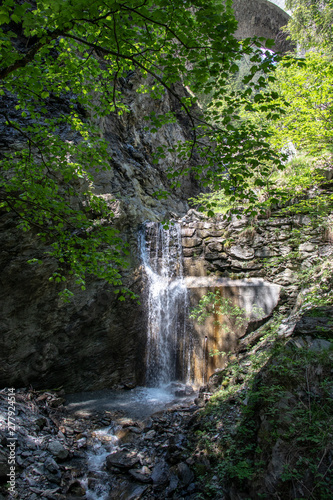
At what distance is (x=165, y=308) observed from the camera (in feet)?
29.8

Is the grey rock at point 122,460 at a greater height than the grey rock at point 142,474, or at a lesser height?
lesser

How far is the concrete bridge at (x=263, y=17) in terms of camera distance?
1700cm

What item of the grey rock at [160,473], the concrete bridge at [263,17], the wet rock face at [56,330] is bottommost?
the grey rock at [160,473]

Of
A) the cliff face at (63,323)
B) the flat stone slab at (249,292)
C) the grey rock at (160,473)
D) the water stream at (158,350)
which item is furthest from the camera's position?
the flat stone slab at (249,292)

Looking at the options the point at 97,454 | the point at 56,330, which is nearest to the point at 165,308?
the point at 56,330

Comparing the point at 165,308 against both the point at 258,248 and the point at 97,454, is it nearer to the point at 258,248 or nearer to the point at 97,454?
the point at 258,248

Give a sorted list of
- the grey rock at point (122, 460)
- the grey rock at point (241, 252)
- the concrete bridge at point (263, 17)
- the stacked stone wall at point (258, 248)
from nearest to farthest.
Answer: the grey rock at point (122, 460)
the stacked stone wall at point (258, 248)
the grey rock at point (241, 252)
the concrete bridge at point (263, 17)

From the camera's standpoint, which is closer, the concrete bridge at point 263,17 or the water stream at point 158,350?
the water stream at point 158,350

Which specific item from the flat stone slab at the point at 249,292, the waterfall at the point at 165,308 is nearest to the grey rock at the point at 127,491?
the waterfall at the point at 165,308

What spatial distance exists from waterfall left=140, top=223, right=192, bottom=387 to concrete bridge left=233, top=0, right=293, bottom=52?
15.9m

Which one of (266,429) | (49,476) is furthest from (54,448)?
(266,429)

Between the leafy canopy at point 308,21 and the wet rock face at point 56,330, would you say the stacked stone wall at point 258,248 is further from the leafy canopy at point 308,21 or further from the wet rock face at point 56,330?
the leafy canopy at point 308,21

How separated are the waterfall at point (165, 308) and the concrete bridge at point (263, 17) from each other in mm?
15950

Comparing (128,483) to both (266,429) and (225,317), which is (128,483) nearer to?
(266,429)
